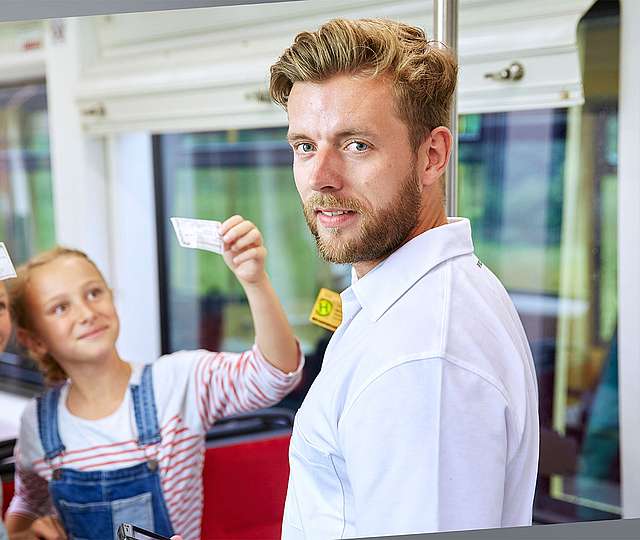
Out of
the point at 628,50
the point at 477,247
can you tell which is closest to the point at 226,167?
the point at 477,247

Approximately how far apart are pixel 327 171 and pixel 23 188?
3.16m

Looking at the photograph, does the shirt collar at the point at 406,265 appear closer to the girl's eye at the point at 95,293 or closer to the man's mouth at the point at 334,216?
the man's mouth at the point at 334,216

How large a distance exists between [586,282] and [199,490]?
1.21m

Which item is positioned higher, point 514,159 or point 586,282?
point 514,159

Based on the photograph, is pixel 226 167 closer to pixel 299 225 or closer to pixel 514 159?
pixel 299 225

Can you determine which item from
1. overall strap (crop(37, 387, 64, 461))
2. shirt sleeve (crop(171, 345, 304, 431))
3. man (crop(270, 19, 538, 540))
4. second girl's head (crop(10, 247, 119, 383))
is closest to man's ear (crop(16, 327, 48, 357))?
second girl's head (crop(10, 247, 119, 383))

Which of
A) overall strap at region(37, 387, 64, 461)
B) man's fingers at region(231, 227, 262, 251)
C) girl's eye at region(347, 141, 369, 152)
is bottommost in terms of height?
overall strap at region(37, 387, 64, 461)

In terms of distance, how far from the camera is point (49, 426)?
1702mm

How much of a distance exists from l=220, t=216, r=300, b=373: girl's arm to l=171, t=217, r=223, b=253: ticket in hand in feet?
0.08

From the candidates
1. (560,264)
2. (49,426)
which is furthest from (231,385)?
(560,264)

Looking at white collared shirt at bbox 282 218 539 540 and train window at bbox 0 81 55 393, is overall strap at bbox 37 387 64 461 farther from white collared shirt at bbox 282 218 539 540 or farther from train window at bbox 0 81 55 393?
train window at bbox 0 81 55 393

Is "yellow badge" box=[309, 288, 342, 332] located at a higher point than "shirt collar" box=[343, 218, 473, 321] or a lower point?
lower

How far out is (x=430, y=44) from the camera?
107 cm

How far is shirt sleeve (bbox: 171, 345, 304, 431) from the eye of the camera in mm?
1616
